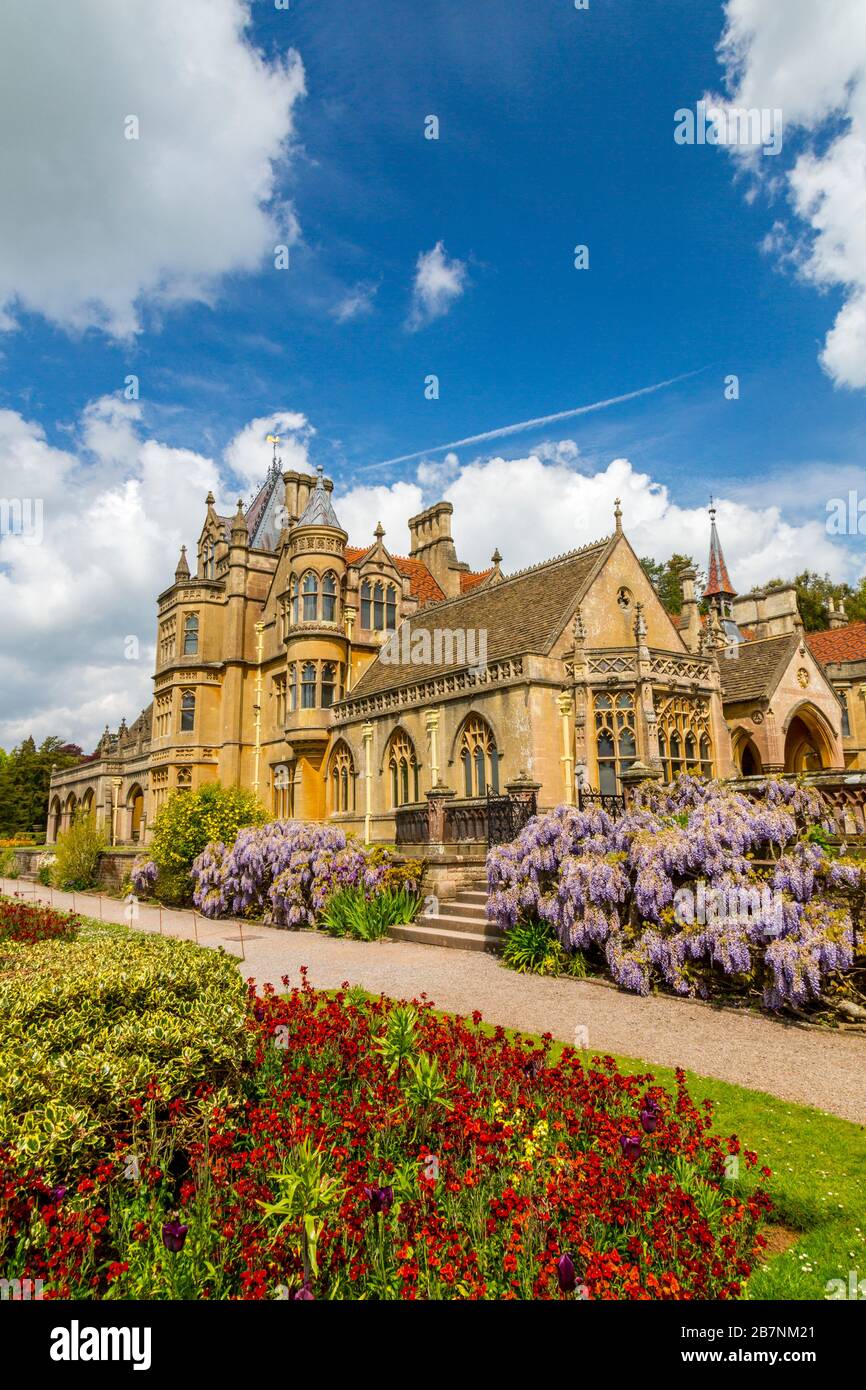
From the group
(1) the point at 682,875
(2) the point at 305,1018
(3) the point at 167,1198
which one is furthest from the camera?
(1) the point at 682,875

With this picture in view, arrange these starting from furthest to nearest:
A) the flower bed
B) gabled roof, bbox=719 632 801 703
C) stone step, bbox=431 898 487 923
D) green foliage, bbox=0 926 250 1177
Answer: gabled roof, bbox=719 632 801 703 → stone step, bbox=431 898 487 923 → green foliage, bbox=0 926 250 1177 → the flower bed

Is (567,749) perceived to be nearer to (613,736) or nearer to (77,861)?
(613,736)

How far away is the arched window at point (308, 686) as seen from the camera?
30125mm

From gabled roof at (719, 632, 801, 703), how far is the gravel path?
1701cm

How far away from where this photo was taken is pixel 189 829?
2188 cm

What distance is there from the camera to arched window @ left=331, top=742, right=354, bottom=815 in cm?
2792

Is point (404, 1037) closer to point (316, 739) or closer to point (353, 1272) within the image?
point (353, 1272)

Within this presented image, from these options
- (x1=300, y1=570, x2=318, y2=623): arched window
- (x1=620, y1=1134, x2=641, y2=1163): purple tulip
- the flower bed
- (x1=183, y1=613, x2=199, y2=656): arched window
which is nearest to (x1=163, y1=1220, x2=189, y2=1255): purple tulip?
the flower bed

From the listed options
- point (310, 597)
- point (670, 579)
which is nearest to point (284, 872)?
point (310, 597)

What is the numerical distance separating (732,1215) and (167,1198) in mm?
3183

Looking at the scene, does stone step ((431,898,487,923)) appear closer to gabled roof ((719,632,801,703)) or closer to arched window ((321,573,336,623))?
gabled roof ((719,632,801,703))

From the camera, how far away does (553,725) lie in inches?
810

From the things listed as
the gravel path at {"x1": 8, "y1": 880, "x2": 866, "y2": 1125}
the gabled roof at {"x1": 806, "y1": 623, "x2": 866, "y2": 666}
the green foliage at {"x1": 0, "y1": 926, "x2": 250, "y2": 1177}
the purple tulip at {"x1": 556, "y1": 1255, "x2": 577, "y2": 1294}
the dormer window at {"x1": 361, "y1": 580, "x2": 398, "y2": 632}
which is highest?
the dormer window at {"x1": 361, "y1": 580, "x2": 398, "y2": 632}

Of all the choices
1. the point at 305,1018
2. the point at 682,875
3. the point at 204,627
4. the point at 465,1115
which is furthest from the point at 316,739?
the point at 465,1115
